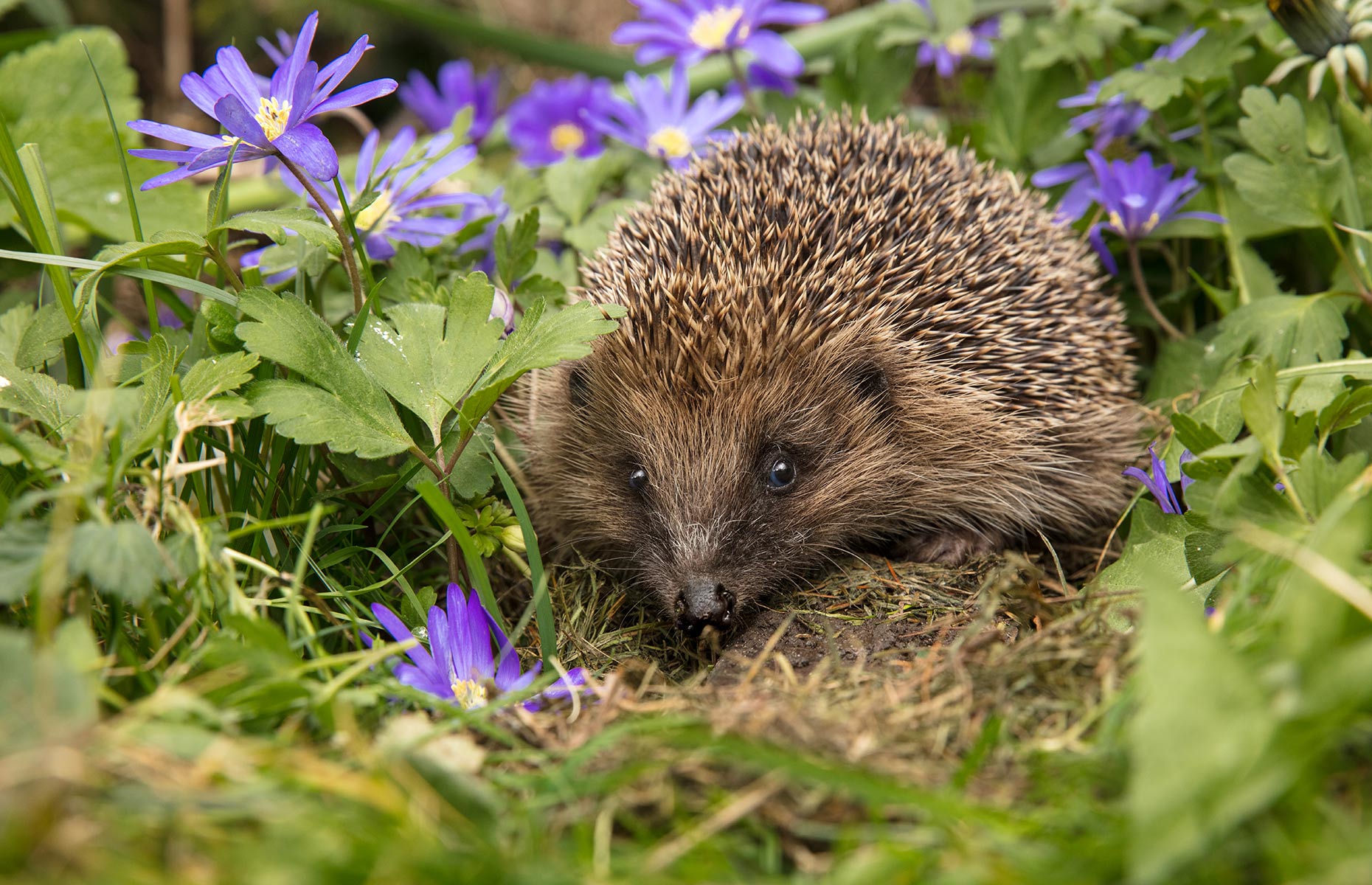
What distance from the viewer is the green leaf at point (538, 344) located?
237 cm

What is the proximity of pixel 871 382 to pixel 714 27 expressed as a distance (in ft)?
5.78

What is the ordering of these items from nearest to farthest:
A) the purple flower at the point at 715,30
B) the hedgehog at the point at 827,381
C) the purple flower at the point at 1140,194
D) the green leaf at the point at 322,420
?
the green leaf at the point at 322,420, the hedgehog at the point at 827,381, the purple flower at the point at 1140,194, the purple flower at the point at 715,30

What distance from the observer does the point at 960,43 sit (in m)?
4.46

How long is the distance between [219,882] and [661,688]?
3.11 ft

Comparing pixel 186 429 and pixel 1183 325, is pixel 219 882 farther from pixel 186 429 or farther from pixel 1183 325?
pixel 1183 325

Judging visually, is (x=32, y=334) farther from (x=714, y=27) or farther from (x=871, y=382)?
(x=714, y=27)

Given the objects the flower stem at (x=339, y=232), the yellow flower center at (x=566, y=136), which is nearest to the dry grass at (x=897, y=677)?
the flower stem at (x=339, y=232)

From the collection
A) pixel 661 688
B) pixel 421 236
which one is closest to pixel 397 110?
pixel 421 236

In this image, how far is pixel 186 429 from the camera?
2094 mm

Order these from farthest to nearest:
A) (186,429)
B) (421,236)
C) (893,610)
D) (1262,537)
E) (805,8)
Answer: (805,8)
(421,236)
(893,610)
(186,429)
(1262,537)

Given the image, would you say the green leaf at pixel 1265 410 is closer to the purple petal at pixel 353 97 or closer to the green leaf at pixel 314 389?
the green leaf at pixel 314 389

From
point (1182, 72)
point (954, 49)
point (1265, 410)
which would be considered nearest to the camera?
point (1265, 410)

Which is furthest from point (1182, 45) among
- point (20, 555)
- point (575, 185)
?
point (20, 555)

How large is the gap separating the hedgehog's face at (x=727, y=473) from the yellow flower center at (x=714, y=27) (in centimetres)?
159
